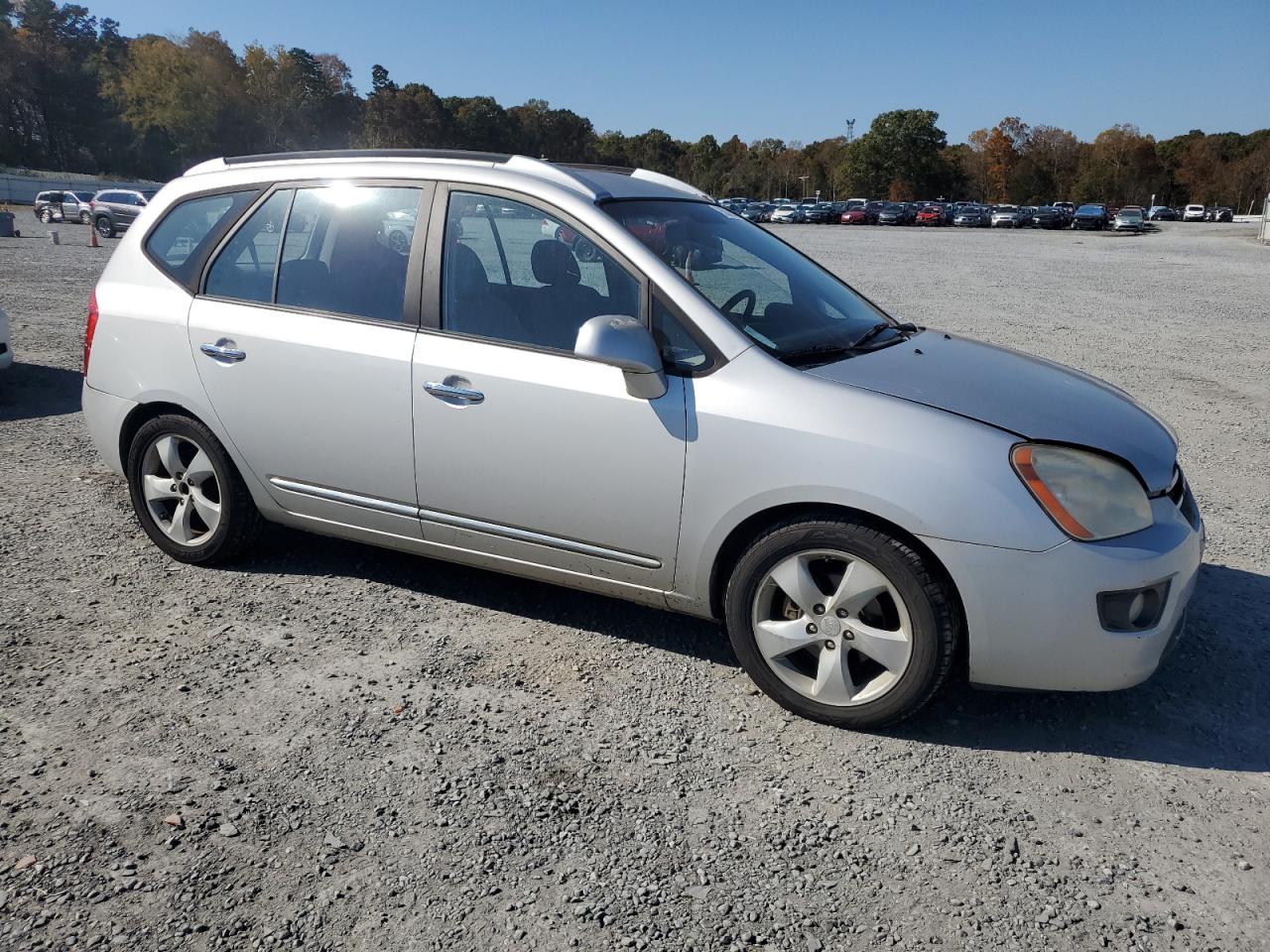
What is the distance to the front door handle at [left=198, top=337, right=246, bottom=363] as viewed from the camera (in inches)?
167

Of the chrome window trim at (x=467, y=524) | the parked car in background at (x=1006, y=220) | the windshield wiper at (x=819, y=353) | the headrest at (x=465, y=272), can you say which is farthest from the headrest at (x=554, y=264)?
the parked car in background at (x=1006, y=220)

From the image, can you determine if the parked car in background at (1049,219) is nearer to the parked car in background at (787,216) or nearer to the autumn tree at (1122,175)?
the parked car in background at (787,216)

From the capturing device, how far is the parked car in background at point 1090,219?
198ft

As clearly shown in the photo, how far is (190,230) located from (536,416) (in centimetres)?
220

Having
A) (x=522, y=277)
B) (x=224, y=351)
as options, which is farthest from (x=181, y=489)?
(x=522, y=277)

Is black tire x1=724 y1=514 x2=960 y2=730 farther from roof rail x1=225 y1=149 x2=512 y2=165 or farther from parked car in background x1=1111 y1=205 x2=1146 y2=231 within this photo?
parked car in background x1=1111 y1=205 x2=1146 y2=231

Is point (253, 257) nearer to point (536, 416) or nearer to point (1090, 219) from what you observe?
point (536, 416)

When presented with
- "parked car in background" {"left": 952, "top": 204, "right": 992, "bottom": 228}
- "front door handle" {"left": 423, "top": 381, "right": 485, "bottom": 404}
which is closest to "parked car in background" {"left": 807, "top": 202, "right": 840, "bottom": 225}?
"parked car in background" {"left": 952, "top": 204, "right": 992, "bottom": 228}

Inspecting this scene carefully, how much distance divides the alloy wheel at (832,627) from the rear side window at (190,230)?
298 cm

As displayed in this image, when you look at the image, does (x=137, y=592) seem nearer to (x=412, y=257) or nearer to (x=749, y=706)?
(x=412, y=257)

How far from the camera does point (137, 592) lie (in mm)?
4426

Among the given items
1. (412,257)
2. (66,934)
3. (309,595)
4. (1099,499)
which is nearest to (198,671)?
(309,595)

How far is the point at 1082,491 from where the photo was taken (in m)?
3.12

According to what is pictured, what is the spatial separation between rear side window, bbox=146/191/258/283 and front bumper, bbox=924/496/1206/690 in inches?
135
